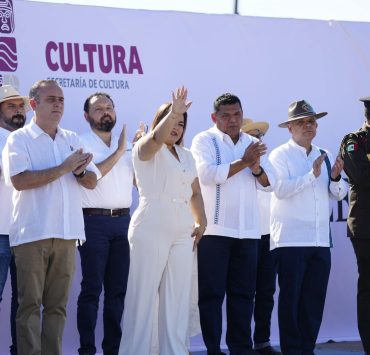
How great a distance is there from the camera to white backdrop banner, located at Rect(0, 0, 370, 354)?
22.4 feet

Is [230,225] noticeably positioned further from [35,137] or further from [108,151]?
[35,137]

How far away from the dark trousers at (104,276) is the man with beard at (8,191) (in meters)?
0.48

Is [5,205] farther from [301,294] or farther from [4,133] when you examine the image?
[301,294]

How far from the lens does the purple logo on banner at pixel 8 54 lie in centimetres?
666

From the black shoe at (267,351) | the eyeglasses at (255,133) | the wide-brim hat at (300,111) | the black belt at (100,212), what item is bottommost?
the black shoe at (267,351)

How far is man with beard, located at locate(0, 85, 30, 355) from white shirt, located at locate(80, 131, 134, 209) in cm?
53

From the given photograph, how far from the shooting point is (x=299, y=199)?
20.8 ft

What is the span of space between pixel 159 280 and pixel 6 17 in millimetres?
2504

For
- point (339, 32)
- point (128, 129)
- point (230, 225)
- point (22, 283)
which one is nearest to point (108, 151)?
point (128, 129)

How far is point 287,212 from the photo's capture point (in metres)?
6.35

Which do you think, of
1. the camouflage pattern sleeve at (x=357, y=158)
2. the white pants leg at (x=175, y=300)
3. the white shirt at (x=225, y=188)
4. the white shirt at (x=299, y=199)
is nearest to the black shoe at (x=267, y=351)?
the white shirt at (x=299, y=199)

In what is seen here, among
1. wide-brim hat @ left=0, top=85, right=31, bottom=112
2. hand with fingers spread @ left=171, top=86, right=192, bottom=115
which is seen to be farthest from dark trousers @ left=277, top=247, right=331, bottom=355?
wide-brim hat @ left=0, top=85, right=31, bottom=112

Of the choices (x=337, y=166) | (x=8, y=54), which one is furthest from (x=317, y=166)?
(x=8, y=54)

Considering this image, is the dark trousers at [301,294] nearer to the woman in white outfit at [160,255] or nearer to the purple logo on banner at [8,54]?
the woman in white outfit at [160,255]
